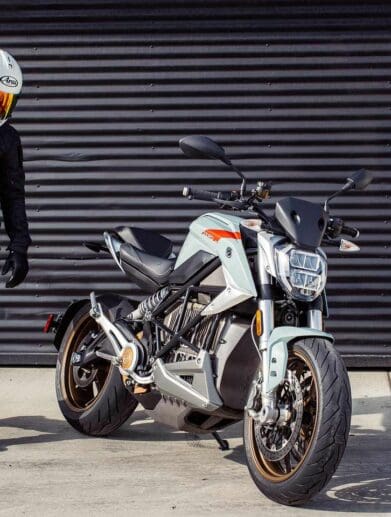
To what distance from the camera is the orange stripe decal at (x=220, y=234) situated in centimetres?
485

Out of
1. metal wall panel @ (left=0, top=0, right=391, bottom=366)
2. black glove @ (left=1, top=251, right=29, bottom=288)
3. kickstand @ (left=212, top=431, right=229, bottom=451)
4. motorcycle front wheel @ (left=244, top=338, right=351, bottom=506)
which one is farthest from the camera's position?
metal wall panel @ (left=0, top=0, right=391, bottom=366)

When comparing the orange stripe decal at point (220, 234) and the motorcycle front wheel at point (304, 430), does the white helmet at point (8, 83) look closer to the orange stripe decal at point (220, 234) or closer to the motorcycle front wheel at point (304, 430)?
the orange stripe decal at point (220, 234)

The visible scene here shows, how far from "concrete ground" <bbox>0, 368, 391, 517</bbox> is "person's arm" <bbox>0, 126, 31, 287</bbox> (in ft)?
2.72

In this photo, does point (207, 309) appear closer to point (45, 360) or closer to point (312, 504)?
point (312, 504)

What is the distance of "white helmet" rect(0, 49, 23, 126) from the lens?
545 cm

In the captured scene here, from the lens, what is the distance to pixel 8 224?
233 inches

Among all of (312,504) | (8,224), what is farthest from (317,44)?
(312,504)

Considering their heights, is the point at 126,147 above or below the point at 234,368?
above

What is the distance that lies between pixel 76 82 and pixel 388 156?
2.08m

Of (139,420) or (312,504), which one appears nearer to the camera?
(312,504)

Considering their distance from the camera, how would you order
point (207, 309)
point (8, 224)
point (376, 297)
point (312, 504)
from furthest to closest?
point (376, 297)
point (8, 224)
point (207, 309)
point (312, 504)

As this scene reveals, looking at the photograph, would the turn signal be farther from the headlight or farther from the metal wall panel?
the metal wall panel

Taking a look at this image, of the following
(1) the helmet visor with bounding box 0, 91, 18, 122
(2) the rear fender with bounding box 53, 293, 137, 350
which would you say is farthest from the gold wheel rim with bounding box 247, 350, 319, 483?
(1) the helmet visor with bounding box 0, 91, 18, 122

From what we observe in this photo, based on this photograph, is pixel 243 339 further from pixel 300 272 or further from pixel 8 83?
pixel 8 83
